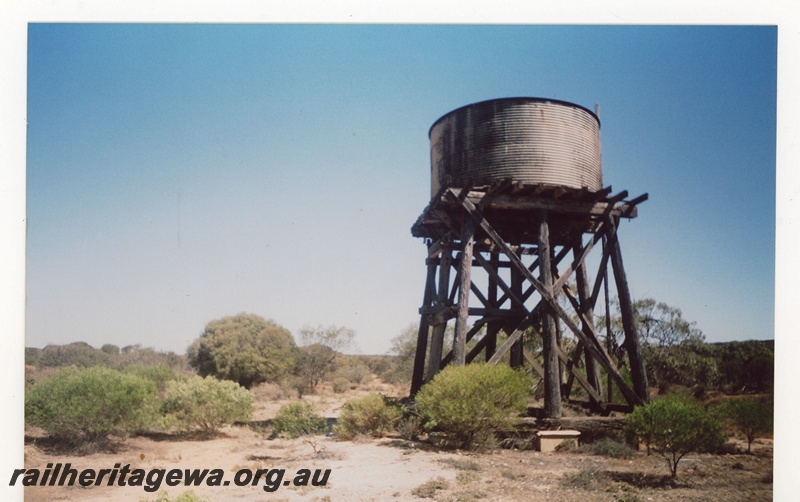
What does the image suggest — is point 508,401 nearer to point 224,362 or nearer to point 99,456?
point 99,456

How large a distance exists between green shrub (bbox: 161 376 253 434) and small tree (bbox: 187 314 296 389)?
1003 cm

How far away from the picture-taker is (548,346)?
408 inches

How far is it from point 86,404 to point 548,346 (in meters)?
8.65

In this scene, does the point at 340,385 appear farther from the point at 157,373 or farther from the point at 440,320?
the point at 440,320

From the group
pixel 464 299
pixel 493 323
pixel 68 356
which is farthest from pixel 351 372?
pixel 464 299

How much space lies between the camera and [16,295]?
707cm

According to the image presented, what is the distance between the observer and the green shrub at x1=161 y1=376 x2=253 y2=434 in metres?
12.6

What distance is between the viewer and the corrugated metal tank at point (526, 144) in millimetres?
10516

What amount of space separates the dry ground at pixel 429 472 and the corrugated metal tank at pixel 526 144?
4.92m

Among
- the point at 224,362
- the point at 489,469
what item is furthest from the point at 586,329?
the point at 224,362

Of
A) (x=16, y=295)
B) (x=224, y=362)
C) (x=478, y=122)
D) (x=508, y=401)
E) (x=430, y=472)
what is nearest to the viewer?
(x=16, y=295)

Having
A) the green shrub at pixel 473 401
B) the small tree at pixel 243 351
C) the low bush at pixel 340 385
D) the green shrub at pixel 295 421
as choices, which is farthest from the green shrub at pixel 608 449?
the low bush at pixel 340 385

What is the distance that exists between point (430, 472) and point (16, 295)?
5903mm

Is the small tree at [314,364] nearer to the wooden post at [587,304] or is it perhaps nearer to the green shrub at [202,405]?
the green shrub at [202,405]
